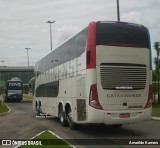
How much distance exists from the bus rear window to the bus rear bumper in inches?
95.8

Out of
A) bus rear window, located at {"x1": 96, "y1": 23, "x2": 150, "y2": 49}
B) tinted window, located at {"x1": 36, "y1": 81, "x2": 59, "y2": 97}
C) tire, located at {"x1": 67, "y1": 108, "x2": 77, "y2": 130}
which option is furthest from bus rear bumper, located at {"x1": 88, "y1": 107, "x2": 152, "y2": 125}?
tinted window, located at {"x1": 36, "y1": 81, "x2": 59, "y2": 97}

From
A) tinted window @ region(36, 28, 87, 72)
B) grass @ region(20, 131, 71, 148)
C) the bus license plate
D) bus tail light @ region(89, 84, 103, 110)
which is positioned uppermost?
tinted window @ region(36, 28, 87, 72)

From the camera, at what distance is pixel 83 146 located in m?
11.8

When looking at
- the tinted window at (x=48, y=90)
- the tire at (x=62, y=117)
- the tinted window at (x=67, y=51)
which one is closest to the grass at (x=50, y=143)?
the tinted window at (x=67, y=51)

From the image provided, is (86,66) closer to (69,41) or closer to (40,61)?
(69,41)

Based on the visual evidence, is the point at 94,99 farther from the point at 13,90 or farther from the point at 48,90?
the point at 13,90

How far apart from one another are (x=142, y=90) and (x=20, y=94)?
145ft

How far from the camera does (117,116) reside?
14.0 meters

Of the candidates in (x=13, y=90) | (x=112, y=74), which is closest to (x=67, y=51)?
(x=112, y=74)

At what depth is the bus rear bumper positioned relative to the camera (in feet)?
45.3

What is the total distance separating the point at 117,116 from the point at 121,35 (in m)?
2.94

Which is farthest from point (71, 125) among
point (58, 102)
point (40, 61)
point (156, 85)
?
point (156, 85)

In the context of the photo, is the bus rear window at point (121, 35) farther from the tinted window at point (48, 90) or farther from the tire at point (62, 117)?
the tinted window at point (48, 90)

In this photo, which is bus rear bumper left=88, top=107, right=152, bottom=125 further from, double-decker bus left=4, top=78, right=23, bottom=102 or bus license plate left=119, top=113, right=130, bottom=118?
double-decker bus left=4, top=78, right=23, bottom=102
